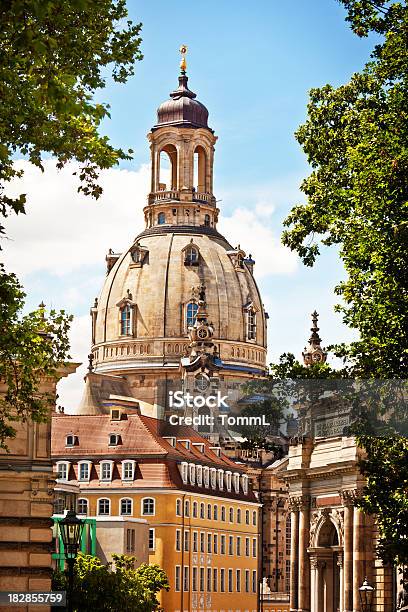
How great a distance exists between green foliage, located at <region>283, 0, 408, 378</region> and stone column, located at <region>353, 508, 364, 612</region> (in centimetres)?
2271

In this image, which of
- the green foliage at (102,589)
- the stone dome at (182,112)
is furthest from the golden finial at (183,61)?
the green foliage at (102,589)

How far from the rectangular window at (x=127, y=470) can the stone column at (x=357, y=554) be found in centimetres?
4072

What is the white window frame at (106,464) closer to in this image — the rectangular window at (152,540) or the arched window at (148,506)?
the arched window at (148,506)

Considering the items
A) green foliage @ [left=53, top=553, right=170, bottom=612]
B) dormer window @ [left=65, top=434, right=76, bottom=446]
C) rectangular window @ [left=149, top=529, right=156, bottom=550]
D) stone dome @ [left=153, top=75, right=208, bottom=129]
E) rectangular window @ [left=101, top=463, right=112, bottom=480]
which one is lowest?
green foliage @ [left=53, top=553, right=170, bottom=612]

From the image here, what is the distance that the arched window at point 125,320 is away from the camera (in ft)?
478

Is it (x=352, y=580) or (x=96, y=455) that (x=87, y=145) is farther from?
(x=96, y=455)

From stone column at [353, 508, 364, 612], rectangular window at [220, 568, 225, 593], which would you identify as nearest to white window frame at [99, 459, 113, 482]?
rectangular window at [220, 568, 225, 593]

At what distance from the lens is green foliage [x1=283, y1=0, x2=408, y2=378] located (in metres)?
30.5

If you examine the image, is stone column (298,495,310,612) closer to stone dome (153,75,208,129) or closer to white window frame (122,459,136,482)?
white window frame (122,459,136,482)

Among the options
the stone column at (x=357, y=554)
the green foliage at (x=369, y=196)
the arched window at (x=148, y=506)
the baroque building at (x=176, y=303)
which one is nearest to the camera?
the green foliage at (x=369, y=196)

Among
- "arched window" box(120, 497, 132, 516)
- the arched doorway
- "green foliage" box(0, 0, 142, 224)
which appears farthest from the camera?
"arched window" box(120, 497, 132, 516)

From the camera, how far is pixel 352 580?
180ft

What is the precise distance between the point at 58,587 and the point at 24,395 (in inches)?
1103

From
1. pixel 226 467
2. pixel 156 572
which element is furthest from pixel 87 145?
pixel 226 467
